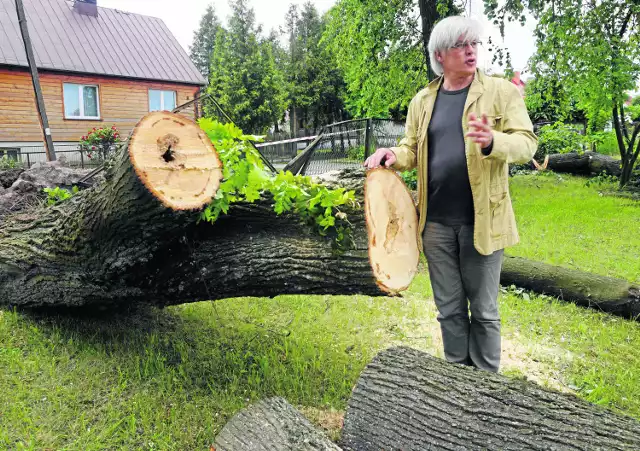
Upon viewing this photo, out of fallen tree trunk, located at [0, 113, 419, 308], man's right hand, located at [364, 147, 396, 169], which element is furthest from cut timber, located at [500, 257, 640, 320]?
man's right hand, located at [364, 147, 396, 169]

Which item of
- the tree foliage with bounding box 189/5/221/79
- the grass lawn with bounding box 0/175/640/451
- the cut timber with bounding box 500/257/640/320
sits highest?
the tree foliage with bounding box 189/5/221/79

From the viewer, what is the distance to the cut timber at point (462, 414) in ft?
6.21

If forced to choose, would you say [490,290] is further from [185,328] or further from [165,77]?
[165,77]

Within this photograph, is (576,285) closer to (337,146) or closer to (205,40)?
(337,146)

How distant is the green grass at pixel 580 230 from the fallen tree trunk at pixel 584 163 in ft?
5.03

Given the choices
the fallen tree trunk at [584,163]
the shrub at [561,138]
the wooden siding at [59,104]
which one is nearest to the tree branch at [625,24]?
the shrub at [561,138]

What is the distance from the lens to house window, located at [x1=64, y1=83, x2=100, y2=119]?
753 inches

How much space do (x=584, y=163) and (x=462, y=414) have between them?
46.1ft

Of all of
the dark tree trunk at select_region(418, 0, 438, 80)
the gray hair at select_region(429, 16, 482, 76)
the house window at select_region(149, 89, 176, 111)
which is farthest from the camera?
the house window at select_region(149, 89, 176, 111)

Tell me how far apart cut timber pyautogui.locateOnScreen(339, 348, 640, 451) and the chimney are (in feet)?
78.3

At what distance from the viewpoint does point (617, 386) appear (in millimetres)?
3176

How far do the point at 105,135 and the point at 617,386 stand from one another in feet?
60.9

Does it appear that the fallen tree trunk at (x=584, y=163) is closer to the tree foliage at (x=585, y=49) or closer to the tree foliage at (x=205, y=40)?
the tree foliage at (x=585, y=49)

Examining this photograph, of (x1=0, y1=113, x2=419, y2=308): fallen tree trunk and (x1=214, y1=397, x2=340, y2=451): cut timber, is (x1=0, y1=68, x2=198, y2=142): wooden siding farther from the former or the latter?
(x1=214, y1=397, x2=340, y2=451): cut timber
